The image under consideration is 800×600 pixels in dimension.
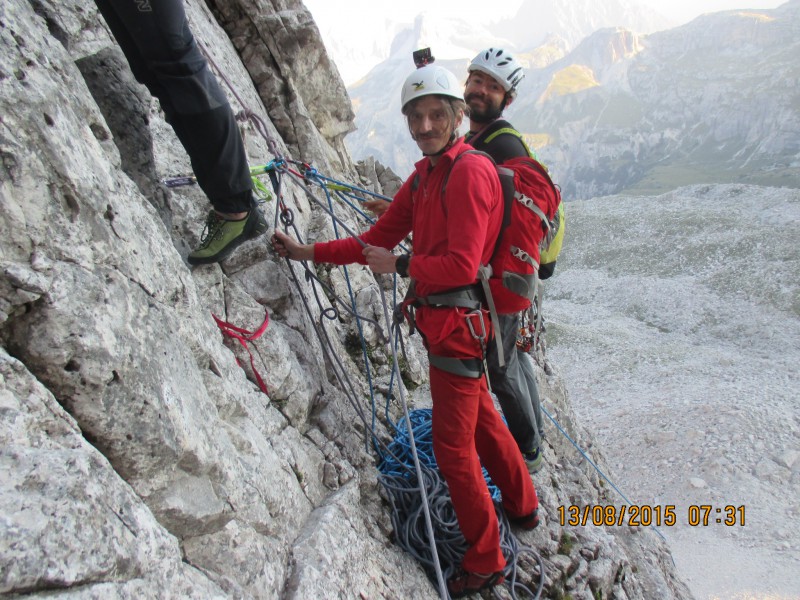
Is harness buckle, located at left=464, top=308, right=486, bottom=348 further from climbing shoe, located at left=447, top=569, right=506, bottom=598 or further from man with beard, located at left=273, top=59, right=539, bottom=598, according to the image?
climbing shoe, located at left=447, top=569, right=506, bottom=598

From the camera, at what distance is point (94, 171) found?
2.40 meters

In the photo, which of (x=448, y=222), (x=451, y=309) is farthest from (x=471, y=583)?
(x=448, y=222)

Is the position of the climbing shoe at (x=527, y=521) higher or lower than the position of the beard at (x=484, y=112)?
lower

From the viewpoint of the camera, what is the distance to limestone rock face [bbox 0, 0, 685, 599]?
175 centimetres

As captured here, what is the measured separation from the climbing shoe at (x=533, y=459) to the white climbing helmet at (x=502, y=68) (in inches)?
141

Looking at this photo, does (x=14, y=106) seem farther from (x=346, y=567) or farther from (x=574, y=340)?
(x=574, y=340)

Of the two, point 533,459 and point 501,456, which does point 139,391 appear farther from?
point 533,459

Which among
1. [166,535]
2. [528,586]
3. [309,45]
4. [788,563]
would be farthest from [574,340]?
[166,535]

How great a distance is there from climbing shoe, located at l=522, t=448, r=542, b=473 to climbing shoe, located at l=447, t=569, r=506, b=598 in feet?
4.59

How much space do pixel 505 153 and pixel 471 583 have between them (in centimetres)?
331

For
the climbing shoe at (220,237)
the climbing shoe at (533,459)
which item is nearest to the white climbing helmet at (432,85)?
the climbing shoe at (220,237)

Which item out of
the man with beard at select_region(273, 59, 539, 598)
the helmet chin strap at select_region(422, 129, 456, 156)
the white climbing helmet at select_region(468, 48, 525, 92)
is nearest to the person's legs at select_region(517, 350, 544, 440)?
the man with beard at select_region(273, 59, 539, 598)

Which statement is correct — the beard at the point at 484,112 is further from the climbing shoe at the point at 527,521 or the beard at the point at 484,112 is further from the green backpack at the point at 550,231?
the climbing shoe at the point at 527,521

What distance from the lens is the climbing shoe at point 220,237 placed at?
355 cm
